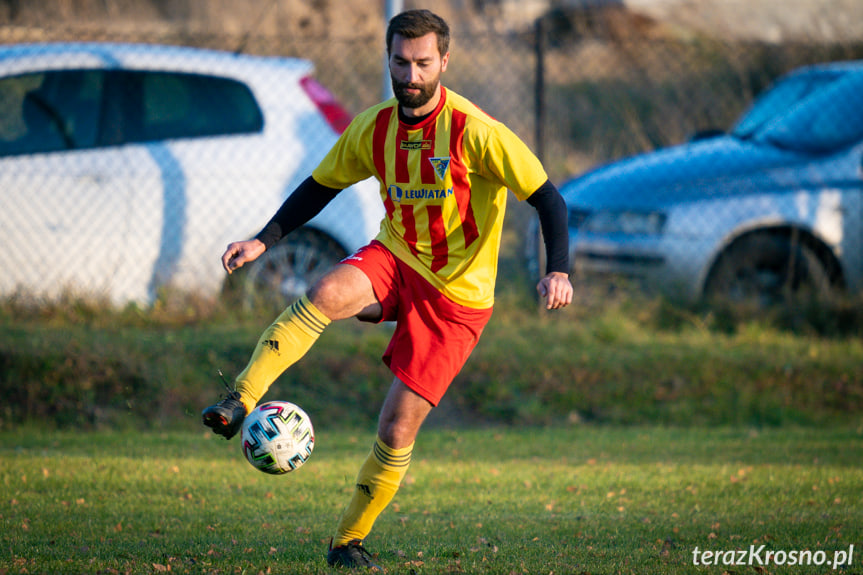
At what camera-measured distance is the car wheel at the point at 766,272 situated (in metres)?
8.31

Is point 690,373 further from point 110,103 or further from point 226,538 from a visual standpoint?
point 110,103

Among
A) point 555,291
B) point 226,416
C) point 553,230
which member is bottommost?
point 226,416

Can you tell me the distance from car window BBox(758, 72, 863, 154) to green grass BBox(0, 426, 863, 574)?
2.96 m

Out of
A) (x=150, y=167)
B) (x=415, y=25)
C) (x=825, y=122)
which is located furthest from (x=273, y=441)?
(x=825, y=122)

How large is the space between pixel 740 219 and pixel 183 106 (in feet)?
16.2

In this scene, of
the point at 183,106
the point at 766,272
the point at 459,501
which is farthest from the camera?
the point at 766,272

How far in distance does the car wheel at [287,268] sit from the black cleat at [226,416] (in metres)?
4.61

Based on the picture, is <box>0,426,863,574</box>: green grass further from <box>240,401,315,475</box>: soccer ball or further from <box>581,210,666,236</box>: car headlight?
<box>581,210,666,236</box>: car headlight

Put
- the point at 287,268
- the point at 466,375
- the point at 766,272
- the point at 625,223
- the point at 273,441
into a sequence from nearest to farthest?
1. the point at 273,441
2. the point at 466,375
3. the point at 287,268
4. the point at 625,223
5. the point at 766,272

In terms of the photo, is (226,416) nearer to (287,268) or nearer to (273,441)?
(273,441)

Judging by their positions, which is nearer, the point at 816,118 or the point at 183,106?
the point at 183,106

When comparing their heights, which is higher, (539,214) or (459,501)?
(539,214)

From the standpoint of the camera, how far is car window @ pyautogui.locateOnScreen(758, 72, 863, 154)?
8586 mm

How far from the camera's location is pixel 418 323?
12.8 feet
